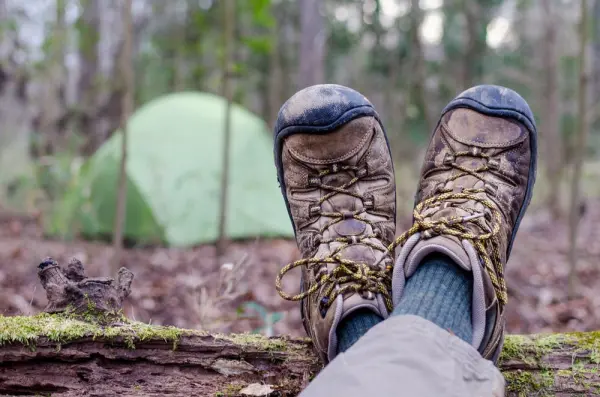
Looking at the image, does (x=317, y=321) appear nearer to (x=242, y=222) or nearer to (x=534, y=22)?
(x=242, y=222)

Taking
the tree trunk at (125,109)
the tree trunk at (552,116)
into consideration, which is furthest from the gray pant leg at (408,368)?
the tree trunk at (552,116)

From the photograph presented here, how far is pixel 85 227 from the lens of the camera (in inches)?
209

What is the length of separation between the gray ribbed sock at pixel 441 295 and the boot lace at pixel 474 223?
2.9 inches

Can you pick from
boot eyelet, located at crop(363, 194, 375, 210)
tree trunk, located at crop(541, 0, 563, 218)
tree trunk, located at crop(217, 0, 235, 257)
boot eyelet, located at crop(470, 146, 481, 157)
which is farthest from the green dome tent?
tree trunk, located at crop(541, 0, 563, 218)

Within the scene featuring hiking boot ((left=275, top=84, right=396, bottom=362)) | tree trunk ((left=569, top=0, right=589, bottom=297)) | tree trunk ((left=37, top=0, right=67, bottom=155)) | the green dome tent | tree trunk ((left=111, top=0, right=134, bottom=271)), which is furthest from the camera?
tree trunk ((left=37, top=0, right=67, bottom=155))

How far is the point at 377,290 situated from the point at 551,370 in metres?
0.50

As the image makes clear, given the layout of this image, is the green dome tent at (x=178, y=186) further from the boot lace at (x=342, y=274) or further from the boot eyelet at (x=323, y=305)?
the boot eyelet at (x=323, y=305)

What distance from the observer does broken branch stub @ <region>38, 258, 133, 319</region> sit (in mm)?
1436

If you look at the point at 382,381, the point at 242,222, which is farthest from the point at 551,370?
the point at 242,222

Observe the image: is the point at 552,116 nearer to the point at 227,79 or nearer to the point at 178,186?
the point at 178,186

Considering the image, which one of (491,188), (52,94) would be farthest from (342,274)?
(52,94)

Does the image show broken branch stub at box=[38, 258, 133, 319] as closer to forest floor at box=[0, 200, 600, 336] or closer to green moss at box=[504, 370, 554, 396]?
forest floor at box=[0, 200, 600, 336]

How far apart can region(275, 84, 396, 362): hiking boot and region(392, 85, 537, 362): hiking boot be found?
0.15 meters

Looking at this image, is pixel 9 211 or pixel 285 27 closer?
pixel 9 211
